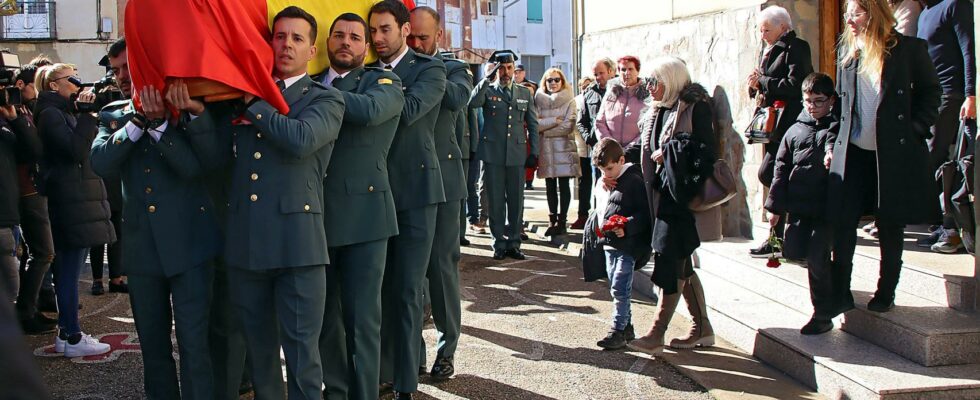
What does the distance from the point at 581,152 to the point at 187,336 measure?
738cm

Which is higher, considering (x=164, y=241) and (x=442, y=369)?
(x=164, y=241)

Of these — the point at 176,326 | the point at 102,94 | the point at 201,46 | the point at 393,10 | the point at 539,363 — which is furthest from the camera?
the point at 539,363

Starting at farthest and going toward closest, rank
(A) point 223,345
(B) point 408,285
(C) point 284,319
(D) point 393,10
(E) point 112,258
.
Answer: (E) point 112,258 < (B) point 408,285 < (D) point 393,10 < (A) point 223,345 < (C) point 284,319

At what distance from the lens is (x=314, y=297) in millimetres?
3916

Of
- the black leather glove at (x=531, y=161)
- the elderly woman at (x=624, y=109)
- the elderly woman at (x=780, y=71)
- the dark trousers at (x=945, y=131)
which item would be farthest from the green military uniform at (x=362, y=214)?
the black leather glove at (x=531, y=161)

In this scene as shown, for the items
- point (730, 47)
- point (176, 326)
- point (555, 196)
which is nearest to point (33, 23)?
point (555, 196)

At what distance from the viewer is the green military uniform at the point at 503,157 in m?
9.52

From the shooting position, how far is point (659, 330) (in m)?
5.75

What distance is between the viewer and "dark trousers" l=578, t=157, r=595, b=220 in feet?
36.0

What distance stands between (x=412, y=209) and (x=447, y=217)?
43 centimetres

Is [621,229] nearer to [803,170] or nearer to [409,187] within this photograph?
[803,170]

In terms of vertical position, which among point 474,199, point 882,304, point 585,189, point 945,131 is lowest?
point 882,304

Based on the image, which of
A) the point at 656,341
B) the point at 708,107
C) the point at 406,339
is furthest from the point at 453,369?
the point at 708,107

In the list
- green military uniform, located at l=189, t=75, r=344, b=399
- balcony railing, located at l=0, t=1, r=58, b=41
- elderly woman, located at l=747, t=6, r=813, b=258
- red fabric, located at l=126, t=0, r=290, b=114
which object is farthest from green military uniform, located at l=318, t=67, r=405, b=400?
Answer: balcony railing, located at l=0, t=1, r=58, b=41
